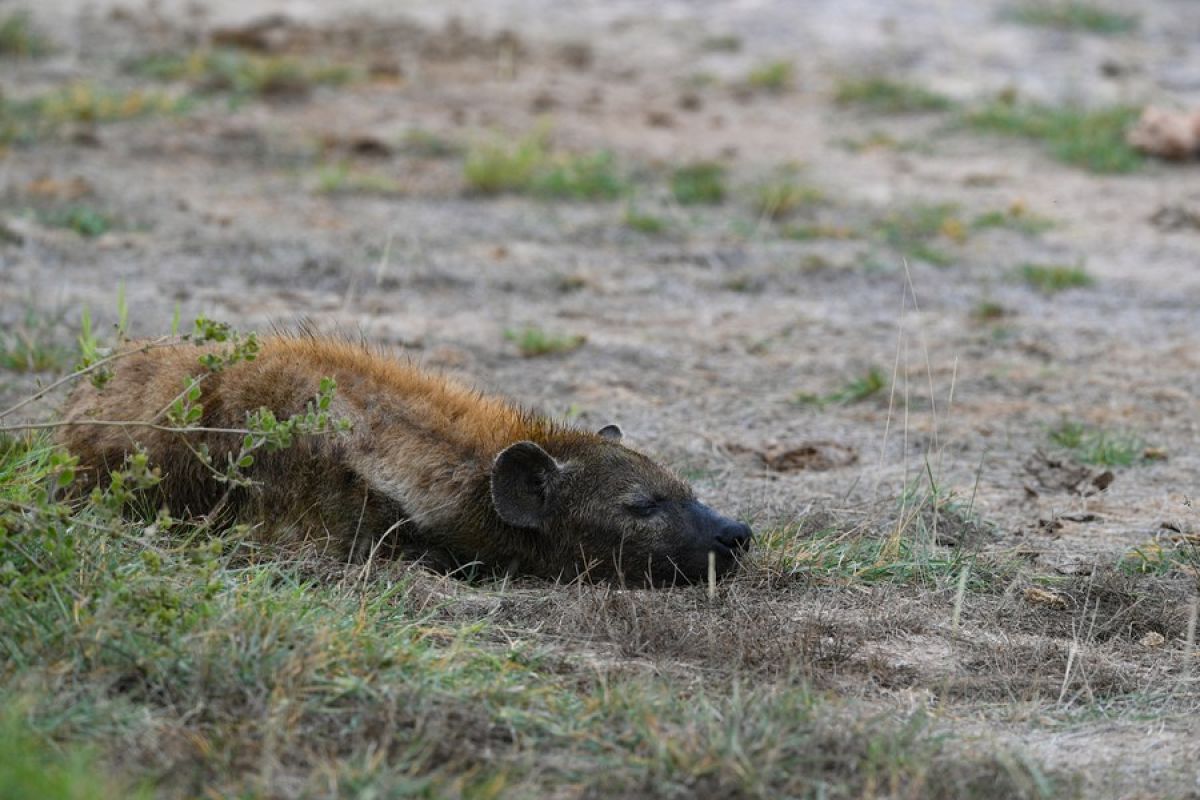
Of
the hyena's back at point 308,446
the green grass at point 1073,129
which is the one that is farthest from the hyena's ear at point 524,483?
the green grass at point 1073,129

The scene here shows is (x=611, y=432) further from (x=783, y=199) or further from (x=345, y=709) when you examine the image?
(x=783, y=199)

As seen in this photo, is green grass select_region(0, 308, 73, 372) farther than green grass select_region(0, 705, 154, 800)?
Yes

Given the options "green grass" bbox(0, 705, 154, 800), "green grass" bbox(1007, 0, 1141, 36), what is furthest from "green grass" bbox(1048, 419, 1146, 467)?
"green grass" bbox(1007, 0, 1141, 36)

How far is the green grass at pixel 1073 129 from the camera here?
34.4 feet

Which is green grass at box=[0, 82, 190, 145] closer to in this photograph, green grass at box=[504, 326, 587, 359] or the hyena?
green grass at box=[504, 326, 587, 359]

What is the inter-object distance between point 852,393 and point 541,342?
139 cm

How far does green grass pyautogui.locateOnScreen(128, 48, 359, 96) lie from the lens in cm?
1123

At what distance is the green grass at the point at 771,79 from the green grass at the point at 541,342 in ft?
19.5

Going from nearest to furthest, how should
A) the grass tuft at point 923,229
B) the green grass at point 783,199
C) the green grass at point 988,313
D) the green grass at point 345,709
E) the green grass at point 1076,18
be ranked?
the green grass at point 345,709 < the green grass at point 988,313 < the grass tuft at point 923,229 < the green grass at point 783,199 < the green grass at point 1076,18

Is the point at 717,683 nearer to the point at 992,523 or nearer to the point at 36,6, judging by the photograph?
the point at 992,523

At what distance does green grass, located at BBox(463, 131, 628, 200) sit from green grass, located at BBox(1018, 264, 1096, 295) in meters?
2.56

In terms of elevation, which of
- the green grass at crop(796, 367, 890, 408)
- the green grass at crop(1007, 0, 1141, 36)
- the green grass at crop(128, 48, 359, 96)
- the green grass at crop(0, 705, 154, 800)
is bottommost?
the green grass at crop(796, 367, 890, 408)

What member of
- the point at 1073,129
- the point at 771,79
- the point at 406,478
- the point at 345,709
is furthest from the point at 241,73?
the point at 345,709

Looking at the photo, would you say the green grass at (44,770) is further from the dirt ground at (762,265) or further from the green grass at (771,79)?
the green grass at (771,79)
